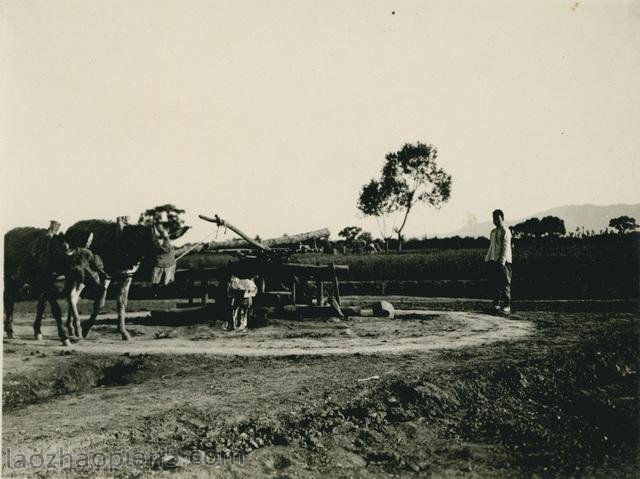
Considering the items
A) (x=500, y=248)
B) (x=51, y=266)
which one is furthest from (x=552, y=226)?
(x=51, y=266)

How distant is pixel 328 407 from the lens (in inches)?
218

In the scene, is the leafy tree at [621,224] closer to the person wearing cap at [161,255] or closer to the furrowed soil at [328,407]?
the furrowed soil at [328,407]

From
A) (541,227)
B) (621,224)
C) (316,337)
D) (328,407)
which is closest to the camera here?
(328,407)

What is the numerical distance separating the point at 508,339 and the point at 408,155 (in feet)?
106

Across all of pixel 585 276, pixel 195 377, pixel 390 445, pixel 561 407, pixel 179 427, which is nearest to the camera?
pixel 390 445

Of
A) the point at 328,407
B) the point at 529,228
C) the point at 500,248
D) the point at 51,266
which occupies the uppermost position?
the point at 529,228

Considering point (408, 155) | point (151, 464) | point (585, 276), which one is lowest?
point (151, 464)

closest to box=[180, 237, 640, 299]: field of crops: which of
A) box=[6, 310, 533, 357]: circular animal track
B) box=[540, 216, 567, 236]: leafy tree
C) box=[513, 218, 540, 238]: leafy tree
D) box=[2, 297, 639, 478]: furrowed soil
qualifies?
box=[513, 218, 540, 238]: leafy tree

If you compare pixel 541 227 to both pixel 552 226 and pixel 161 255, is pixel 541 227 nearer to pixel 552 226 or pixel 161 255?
pixel 552 226

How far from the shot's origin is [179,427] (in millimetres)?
5062

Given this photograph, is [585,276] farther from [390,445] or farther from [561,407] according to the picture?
[390,445]

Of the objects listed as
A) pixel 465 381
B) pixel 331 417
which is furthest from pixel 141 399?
pixel 465 381

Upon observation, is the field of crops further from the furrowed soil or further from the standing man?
the furrowed soil

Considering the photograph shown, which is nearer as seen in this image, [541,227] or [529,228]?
[541,227]
